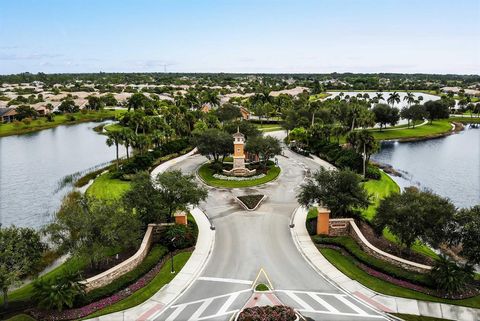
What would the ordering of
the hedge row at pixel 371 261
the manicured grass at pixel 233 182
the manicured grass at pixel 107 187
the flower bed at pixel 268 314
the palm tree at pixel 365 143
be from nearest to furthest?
the flower bed at pixel 268 314 < the hedge row at pixel 371 261 < the manicured grass at pixel 107 187 < the manicured grass at pixel 233 182 < the palm tree at pixel 365 143

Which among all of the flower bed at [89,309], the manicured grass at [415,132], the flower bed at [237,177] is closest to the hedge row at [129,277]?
the flower bed at [89,309]

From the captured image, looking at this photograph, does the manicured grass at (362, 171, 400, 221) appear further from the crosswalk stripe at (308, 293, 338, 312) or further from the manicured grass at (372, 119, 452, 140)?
the manicured grass at (372, 119, 452, 140)

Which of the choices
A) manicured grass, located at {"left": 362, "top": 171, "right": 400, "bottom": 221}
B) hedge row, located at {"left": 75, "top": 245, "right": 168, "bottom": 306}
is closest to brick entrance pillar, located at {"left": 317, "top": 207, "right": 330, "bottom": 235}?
hedge row, located at {"left": 75, "top": 245, "right": 168, "bottom": 306}

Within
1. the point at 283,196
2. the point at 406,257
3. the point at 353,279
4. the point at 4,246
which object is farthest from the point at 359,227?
the point at 4,246

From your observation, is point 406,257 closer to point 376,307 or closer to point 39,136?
point 376,307

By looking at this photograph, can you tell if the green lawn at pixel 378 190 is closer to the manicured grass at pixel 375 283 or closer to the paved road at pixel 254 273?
the manicured grass at pixel 375 283

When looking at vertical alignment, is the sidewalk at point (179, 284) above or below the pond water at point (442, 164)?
below

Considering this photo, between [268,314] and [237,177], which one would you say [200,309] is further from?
[237,177]
